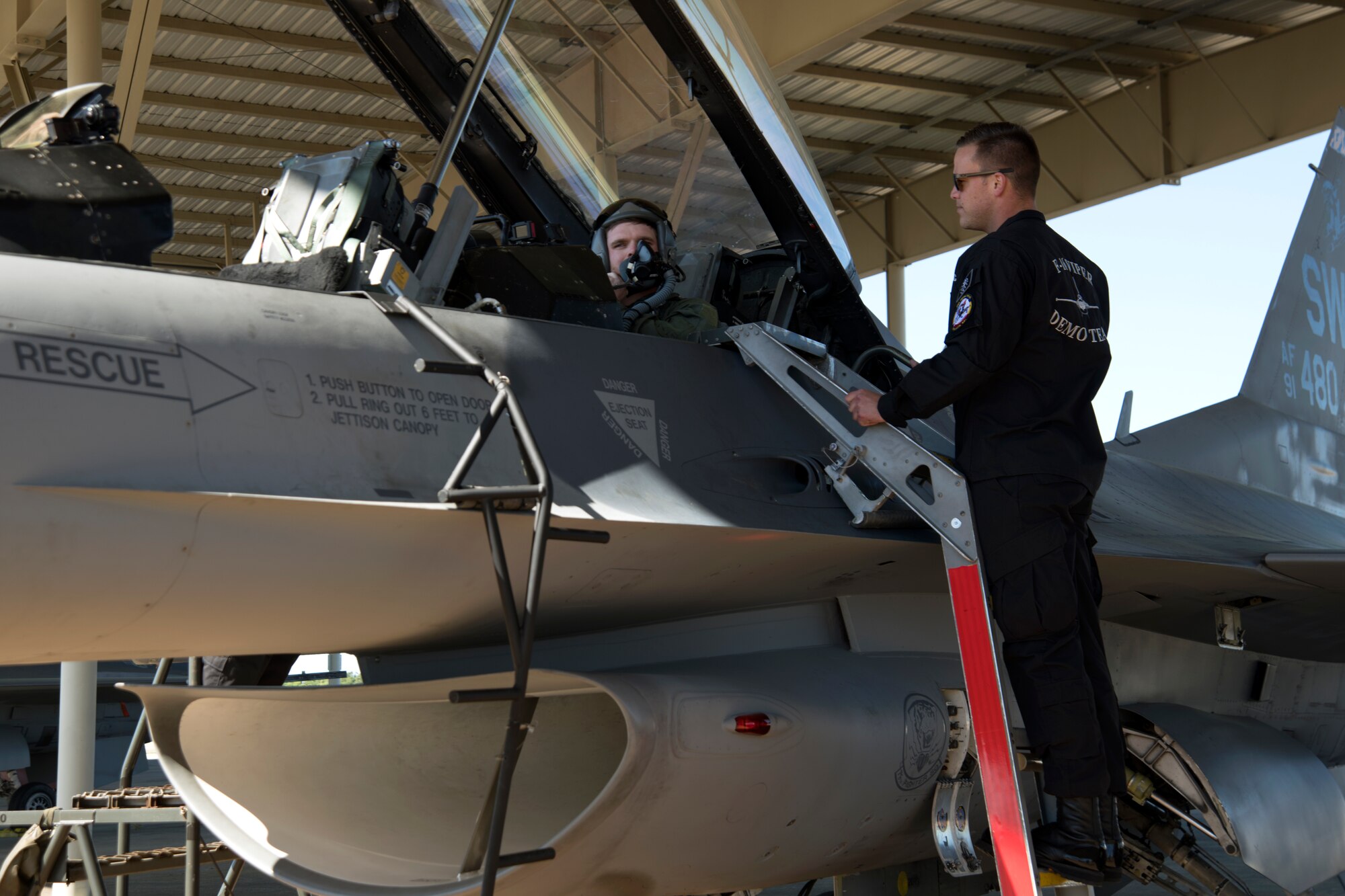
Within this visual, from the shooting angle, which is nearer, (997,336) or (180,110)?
(997,336)

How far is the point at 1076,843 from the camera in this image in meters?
3.29

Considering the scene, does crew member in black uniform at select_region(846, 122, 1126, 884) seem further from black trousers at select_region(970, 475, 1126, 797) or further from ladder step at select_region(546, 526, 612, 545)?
ladder step at select_region(546, 526, 612, 545)

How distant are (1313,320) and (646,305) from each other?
17.9ft

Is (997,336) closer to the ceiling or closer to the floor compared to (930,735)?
closer to the ceiling

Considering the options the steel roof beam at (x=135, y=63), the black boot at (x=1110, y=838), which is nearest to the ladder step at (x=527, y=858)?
the black boot at (x=1110, y=838)

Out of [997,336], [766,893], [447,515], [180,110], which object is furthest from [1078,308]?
[180,110]

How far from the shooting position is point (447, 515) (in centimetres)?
262

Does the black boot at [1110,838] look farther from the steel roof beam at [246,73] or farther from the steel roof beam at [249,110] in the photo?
the steel roof beam at [249,110]

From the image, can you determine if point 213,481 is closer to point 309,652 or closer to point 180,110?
point 309,652

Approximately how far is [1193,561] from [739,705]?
6.12ft

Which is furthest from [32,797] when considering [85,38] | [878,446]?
[878,446]

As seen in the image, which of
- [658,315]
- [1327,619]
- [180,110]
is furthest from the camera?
[180,110]

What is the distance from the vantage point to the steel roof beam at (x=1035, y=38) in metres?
13.6

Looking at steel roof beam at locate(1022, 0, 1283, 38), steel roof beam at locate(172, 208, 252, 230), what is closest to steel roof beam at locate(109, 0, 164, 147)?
steel roof beam at locate(172, 208, 252, 230)
